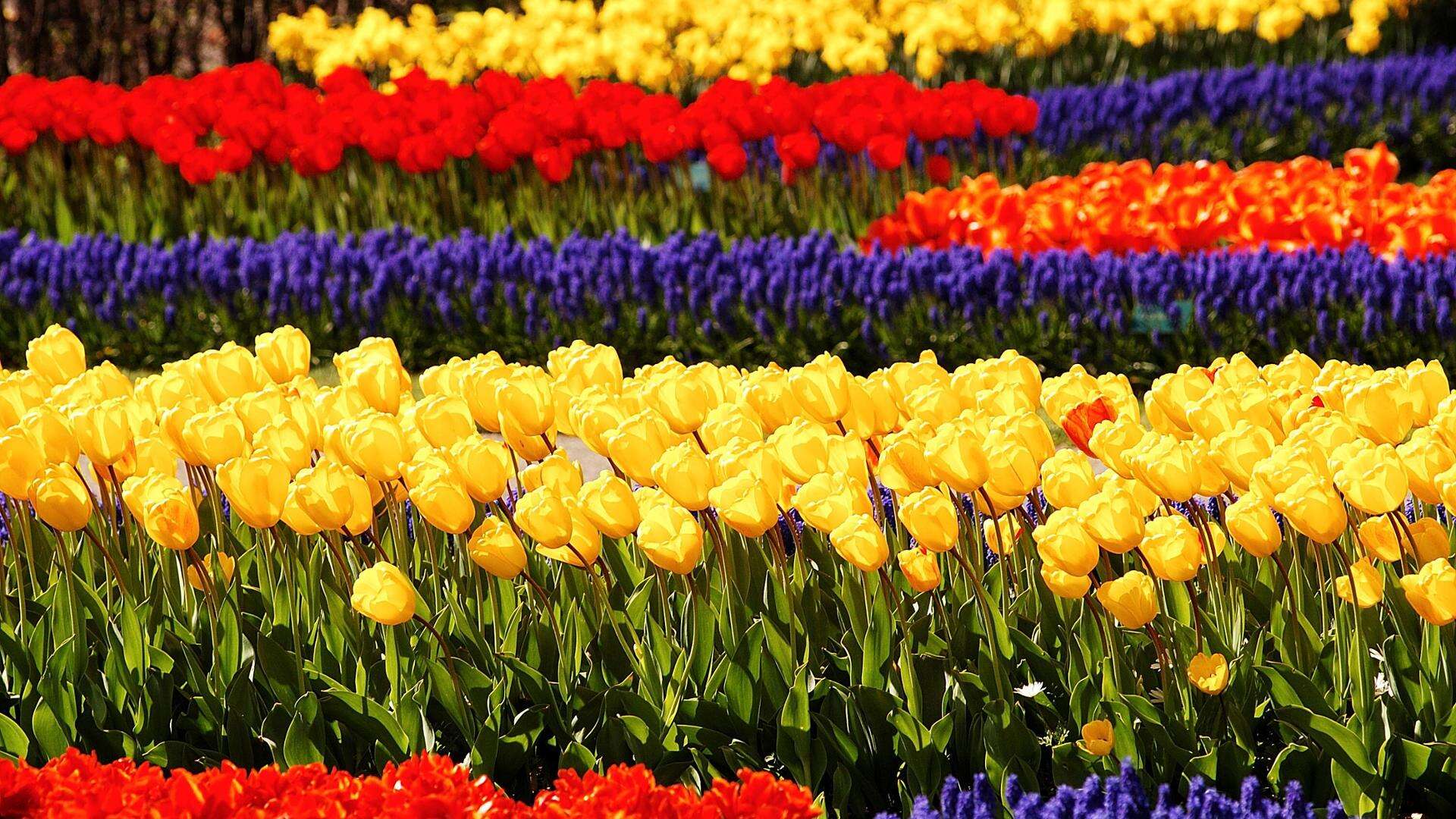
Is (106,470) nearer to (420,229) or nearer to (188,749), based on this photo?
(188,749)

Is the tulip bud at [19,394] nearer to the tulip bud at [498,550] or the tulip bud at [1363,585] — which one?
the tulip bud at [498,550]

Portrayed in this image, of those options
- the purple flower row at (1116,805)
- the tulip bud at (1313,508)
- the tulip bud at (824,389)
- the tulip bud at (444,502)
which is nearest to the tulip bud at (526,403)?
the tulip bud at (444,502)

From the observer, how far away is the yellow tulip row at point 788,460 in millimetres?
2295

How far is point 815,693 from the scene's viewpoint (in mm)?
2453

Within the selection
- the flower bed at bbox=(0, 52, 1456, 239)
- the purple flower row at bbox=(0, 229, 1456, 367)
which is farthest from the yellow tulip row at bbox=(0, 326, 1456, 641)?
the flower bed at bbox=(0, 52, 1456, 239)

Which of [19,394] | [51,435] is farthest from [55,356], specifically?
[51,435]

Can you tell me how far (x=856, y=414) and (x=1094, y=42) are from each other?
367 inches

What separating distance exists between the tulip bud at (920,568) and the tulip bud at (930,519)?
0.02m

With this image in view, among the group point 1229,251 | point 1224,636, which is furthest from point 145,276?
point 1224,636

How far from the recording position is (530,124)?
7.62 metres

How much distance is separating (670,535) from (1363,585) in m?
0.95

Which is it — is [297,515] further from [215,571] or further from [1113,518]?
[1113,518]

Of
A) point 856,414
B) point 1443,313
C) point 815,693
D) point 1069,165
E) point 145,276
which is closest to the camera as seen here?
point 815,693

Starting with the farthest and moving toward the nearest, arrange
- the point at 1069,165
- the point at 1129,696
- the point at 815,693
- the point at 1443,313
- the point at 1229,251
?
the point at 1069,165
the point at 1229,251
the point at 1443,313
the point at 815,693
the point at 1129,696
